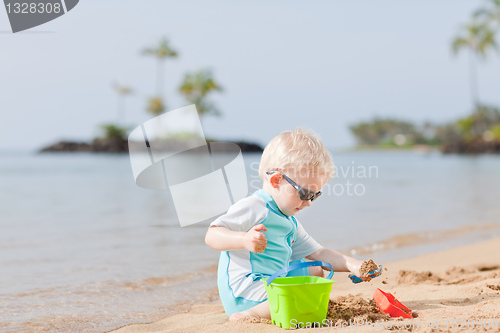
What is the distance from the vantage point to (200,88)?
5256cm

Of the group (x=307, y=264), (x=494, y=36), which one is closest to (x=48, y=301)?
(x=307, y=264)

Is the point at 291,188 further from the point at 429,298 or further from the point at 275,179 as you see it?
the point at 429,298

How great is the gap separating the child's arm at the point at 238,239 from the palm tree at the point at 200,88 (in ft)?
165

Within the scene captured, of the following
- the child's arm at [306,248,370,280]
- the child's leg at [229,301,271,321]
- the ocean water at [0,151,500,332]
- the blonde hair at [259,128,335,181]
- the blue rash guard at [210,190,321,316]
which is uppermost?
the blonde hair at [259,128,335,181]

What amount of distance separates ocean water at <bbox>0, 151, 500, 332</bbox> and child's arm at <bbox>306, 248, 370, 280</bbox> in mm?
894

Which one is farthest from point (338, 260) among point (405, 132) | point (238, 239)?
point (405, 132)

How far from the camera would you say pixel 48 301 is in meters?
3.21

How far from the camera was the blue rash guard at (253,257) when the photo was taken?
2.41 meters

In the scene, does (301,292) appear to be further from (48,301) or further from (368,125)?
(368,125)

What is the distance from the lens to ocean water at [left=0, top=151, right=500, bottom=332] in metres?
3.11

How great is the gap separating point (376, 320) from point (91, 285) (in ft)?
6.83

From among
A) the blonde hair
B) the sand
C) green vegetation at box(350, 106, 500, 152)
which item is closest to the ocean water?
the sand

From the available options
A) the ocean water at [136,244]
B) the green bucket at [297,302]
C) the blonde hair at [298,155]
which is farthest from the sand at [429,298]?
the blonde hair at [298,155]

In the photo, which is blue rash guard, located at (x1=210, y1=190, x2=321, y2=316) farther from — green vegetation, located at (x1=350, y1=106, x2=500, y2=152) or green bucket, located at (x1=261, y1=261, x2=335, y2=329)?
green vegetation, located at (x1=350, y1=106, x2=500, y2=152)
